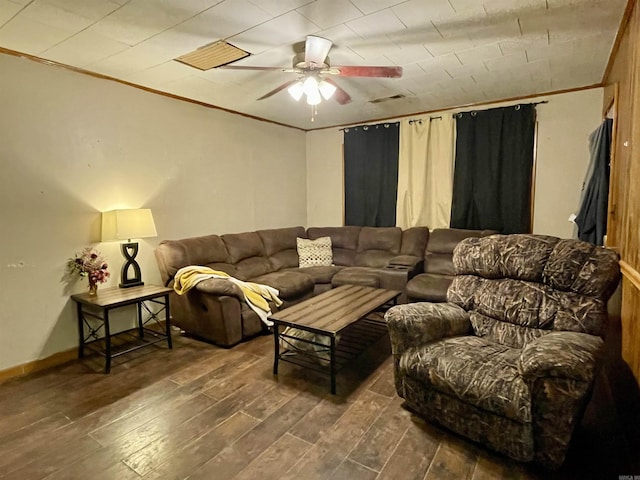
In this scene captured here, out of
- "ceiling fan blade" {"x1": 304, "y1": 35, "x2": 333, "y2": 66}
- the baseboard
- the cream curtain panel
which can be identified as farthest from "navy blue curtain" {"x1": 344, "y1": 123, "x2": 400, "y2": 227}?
the baseboard

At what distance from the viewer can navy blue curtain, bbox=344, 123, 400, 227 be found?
16.1 ft

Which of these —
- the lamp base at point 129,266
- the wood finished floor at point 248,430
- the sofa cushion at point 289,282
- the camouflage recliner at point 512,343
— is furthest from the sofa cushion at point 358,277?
the lamp base at point 129,266

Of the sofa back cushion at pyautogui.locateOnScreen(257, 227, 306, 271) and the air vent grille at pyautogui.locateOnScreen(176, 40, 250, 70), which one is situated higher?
the air vent grille at pyautogui.locateOnScreen(176, 40, 250, 70)

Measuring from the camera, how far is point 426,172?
466cm

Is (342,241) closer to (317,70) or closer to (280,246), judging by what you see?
(280,246)

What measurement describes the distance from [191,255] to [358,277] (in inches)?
74.6

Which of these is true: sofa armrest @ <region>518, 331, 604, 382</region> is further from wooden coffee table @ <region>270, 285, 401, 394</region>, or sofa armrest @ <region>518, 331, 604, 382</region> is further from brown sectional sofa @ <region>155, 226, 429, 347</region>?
brown sectional sofa @ <region>155, 226, 429, 347</region>

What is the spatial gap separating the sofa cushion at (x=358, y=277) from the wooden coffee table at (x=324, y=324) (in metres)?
0.58

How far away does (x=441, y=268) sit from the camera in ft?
13.9

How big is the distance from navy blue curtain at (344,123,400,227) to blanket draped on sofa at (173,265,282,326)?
2306 millimetres

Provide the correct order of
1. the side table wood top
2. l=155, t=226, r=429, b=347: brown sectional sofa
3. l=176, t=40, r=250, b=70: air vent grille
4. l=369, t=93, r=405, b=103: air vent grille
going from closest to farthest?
1. l=176, t=40, r=250, b=70: air vent grille
2. the side table wood top
3. l=155, t=226, r=429, b=347: brown sectional sofa
4. l=369, t=93, r=405, b=103: air vent grille

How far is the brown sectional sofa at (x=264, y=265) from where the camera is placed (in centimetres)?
315

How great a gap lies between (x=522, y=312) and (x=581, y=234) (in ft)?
4.39

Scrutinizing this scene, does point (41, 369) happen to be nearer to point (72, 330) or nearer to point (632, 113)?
point (72, 330)
